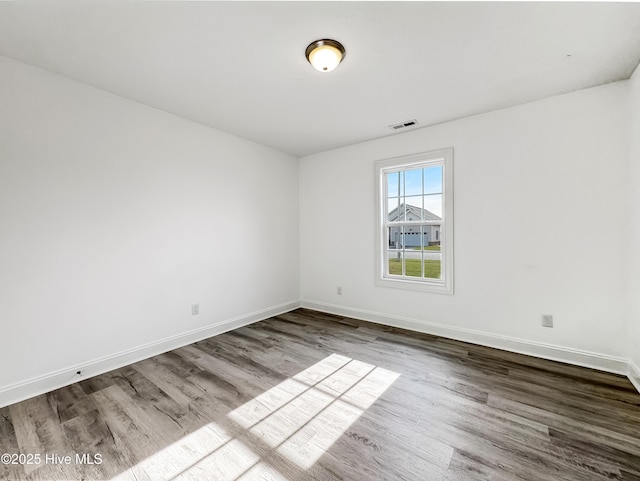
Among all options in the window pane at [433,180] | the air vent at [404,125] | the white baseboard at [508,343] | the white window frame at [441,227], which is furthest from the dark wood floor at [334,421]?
the air vent at [404,125]

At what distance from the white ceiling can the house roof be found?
3.94ft

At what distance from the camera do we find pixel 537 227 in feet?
8.84

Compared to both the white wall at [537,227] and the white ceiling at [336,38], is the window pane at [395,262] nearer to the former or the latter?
the white wall at [537,227]

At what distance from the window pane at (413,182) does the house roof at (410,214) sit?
0.19m

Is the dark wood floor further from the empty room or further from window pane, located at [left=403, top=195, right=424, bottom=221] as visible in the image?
window pane, located at [left=403, top=195, right=424, bottom=221]

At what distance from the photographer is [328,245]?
4.27m

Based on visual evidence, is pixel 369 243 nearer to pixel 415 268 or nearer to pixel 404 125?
pixel 415 268

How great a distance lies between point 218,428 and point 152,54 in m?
2.64

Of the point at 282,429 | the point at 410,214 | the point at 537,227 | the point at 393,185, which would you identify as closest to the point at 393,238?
the point at 410,214

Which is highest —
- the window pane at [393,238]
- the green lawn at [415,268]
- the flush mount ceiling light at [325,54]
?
the flush mount ceiling light at [325,54]

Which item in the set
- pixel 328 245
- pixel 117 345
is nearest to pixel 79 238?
pixel 117 345

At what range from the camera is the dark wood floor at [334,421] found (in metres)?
1.44

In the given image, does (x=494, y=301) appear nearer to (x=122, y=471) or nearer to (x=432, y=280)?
(x=432, y=280)

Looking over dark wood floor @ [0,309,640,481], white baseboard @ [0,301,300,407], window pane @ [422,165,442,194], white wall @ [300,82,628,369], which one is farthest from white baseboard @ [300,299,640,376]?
white baseboard @ [0,301,300,407]
